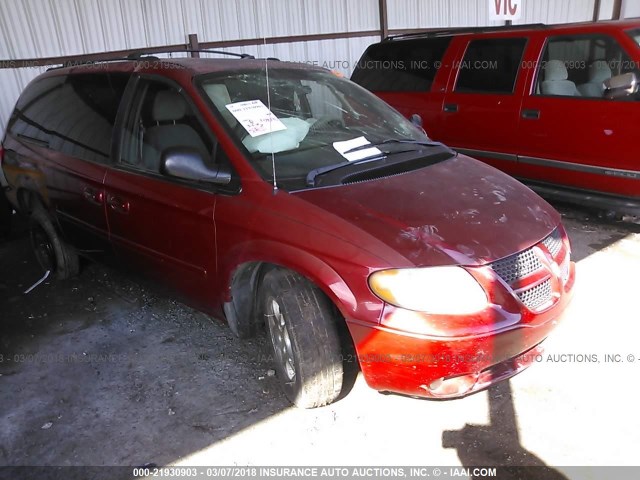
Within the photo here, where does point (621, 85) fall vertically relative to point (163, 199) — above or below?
above

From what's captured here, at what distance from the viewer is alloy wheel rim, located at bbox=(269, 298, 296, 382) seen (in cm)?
259

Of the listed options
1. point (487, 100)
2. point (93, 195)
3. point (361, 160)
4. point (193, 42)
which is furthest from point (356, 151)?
point (193, 42)

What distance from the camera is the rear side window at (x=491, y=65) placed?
197 inches

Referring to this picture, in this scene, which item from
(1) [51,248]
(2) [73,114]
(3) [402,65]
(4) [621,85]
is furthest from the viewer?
(3) [402,65]

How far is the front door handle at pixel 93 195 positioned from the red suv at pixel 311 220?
0.02m

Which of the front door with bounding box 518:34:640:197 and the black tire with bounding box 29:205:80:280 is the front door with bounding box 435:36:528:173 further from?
the black tire with bounding box 29:205:80:280

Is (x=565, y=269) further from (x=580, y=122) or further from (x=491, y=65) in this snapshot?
(x=491, y=65)

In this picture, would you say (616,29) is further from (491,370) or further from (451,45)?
(491,370)

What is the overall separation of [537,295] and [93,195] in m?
2.77

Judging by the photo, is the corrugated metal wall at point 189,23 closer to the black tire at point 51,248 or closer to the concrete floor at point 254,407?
the black tire at point 51,248

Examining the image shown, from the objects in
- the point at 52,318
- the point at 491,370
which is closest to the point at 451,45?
the point at 491,370

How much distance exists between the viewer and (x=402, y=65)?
5.96 metres

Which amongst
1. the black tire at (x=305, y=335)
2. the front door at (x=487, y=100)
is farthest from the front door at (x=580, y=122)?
the black tire at (x=305, y=335)

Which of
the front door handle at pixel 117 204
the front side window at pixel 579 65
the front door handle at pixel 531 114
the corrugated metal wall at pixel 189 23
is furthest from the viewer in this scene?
the corrugated metal wall at pixel 189 23
